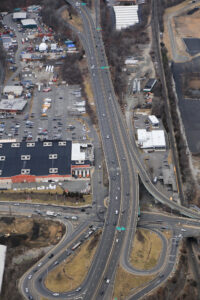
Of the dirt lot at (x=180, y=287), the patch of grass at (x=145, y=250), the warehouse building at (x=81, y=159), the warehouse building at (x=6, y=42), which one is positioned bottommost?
the dirt lot at (x=180, y=287)

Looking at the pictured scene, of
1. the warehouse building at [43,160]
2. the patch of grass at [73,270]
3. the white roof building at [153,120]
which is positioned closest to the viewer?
Result: the patch of grass at [73,270]

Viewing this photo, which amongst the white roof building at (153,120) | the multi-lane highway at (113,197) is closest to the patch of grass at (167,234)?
the multi-lane highway at (113,197)

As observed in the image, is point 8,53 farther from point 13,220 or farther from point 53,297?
point 53,297

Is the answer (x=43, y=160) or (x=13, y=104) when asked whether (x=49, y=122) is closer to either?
(x=13, y=104)

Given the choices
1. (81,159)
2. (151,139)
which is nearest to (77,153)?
(81,159)

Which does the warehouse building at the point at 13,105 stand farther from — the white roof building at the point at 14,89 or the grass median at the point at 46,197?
the grass median at the point at 46,197

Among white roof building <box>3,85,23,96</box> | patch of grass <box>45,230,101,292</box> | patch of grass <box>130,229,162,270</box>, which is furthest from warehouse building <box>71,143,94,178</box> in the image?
white roof building <box>3,85,23,96</box>
